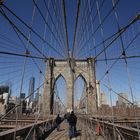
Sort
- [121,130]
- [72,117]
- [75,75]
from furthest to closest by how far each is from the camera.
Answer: [75,75], [72,117], [121,130]

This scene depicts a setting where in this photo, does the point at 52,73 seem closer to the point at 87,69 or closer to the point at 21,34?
the point at 87,69

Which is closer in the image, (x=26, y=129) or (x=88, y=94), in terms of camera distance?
(x=26, y=129)

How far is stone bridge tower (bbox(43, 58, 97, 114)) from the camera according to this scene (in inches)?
1080

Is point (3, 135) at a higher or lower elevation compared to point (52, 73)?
lower

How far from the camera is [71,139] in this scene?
24.2ft

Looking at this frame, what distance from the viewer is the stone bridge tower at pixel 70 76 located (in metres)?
27.4

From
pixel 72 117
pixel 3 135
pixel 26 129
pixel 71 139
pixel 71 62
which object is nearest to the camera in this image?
pixel 3 135

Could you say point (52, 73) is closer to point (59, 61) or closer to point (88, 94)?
point (59, 61)

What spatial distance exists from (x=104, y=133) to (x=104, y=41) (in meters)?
3.50

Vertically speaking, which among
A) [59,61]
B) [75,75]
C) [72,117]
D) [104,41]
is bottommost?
[72,117]

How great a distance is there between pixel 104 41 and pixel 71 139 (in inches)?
155

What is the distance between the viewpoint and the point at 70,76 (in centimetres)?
2970

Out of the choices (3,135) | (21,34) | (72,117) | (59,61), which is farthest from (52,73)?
(3,135)

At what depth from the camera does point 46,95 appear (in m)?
28.0
